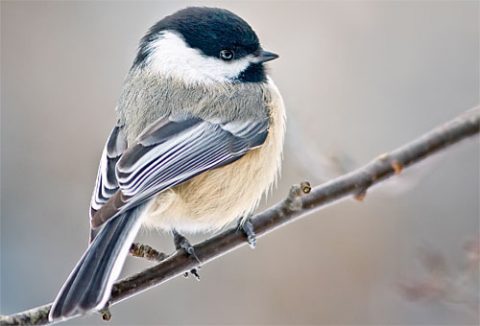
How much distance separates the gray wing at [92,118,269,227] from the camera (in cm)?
147

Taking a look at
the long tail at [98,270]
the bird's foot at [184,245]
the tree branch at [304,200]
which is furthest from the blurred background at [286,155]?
the long tail at [98,270]

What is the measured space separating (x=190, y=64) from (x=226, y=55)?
10 centimetres

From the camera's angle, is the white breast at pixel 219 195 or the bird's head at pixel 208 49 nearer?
the white breast at pixel 219 195

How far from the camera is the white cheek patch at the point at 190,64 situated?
183cm

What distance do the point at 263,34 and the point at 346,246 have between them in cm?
106

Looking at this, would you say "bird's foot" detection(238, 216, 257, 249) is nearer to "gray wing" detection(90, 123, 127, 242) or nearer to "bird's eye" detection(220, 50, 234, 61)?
"gray wing" detection(90, 123, 127, 242)

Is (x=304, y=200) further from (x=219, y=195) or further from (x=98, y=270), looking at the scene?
(x=98, y=270)

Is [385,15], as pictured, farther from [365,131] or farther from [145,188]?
[145,188]

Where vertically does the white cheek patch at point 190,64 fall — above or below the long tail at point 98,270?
above

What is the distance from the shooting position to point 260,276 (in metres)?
2.70

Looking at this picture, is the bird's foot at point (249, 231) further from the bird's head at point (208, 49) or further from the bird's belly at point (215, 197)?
the bird's head at point (208, 49)

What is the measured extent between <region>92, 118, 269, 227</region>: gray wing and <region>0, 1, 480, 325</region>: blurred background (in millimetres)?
685

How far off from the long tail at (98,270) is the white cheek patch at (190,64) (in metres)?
0.51

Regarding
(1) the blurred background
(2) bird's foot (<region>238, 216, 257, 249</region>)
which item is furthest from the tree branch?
(1) the blurred background
